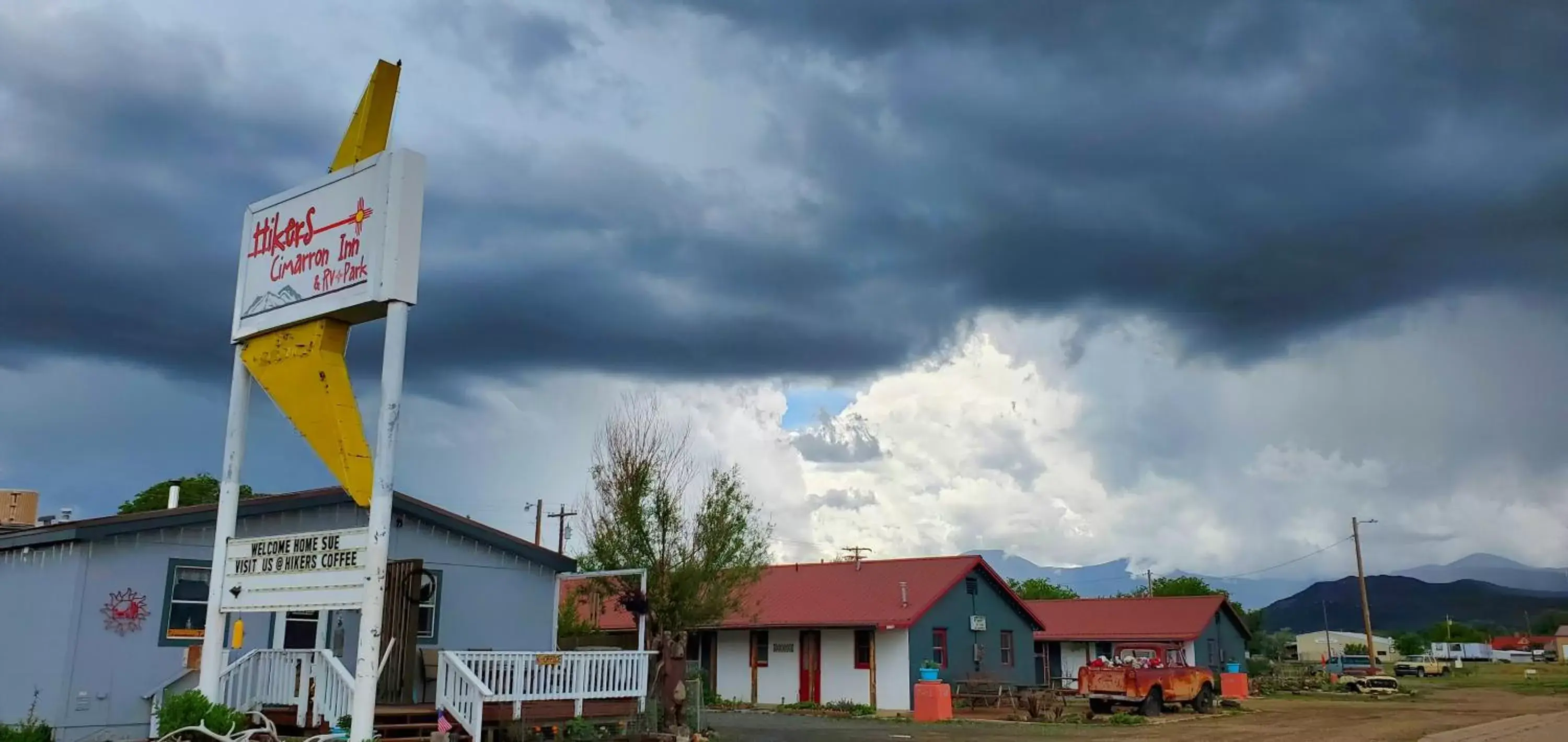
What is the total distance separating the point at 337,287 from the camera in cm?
1284

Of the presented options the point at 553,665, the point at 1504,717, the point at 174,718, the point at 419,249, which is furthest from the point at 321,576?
the point at 1504,717

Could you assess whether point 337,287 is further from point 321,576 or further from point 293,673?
point 293,673

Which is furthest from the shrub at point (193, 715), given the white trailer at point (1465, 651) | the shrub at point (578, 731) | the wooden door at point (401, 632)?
the white trailer at point (1465, 651)

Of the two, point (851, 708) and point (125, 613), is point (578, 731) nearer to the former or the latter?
point (125, 613)

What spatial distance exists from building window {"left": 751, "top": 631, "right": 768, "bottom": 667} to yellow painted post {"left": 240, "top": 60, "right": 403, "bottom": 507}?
26.9 metres

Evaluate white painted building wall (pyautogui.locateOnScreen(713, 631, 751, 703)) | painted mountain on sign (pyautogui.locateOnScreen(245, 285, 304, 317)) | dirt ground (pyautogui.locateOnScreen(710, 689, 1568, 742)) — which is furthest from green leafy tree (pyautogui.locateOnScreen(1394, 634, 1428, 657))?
painted mountain on sign (pyautogui.locateOnScreen(245, 285, 304, 317))

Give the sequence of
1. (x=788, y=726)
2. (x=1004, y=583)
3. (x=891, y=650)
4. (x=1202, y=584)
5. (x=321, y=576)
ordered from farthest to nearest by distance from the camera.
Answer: (x=1202, y=584) < (x=1004, y=583) < (x=891, y=650) < (x=788, y=726) < (x=321, y=576)

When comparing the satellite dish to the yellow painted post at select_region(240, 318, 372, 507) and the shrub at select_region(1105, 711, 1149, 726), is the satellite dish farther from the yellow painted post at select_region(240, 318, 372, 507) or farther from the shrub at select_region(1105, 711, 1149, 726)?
the shrub at select_region(1105, 711, 1149, 726)

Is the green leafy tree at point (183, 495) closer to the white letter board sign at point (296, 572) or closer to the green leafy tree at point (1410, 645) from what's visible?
the white letter board sign at point (296, 572)

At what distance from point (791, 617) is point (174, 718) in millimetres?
25829

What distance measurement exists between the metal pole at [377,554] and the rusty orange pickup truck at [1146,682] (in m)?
24.0

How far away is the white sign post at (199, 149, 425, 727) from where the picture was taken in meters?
11.9

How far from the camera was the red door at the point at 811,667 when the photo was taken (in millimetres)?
37188

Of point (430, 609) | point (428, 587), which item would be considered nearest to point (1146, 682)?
point (430, 609)
